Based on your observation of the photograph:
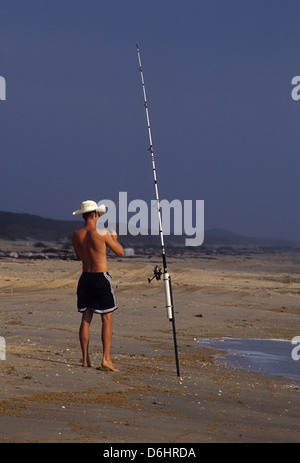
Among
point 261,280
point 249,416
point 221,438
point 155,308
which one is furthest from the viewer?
point 261,280

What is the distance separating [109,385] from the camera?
24.5ft

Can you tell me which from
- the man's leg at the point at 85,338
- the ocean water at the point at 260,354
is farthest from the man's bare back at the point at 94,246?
the ocean water at the point at 260,354

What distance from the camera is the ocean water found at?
9.40 meters

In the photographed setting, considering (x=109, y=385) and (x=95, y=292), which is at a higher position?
(x=95, y=292)

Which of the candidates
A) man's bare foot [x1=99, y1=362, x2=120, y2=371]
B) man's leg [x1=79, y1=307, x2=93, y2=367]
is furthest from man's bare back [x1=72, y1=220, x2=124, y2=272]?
man's bare foot [x1=99, y1=362, x2=120, y2=371]

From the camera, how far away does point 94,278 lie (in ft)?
27.7

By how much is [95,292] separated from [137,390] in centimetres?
147

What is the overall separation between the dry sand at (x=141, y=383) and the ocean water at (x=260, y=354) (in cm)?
28

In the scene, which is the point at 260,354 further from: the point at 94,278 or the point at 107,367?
the point at 94,278

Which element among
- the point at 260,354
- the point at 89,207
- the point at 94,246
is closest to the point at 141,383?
the point at 94,246

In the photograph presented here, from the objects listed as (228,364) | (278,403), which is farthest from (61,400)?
(228,364)

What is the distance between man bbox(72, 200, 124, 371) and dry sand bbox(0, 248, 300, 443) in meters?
0.43

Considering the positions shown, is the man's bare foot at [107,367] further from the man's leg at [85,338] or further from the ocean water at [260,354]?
the ocean water at [260,354]

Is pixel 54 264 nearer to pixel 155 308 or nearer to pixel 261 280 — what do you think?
pixel 261 280
